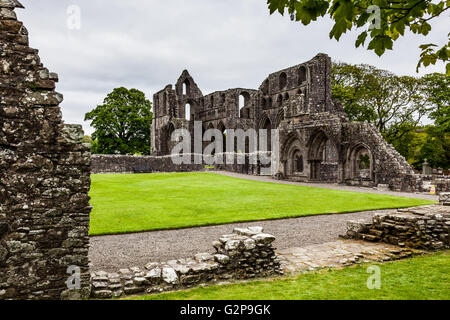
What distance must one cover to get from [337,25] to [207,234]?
659 centimetres

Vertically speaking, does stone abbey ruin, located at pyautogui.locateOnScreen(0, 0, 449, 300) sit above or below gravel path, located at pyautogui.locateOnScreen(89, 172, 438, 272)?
above

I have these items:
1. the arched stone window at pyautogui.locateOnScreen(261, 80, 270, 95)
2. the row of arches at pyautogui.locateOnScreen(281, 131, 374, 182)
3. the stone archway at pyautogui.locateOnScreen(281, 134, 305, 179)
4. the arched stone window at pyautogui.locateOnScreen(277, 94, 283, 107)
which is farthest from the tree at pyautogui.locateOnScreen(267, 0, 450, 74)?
the arched stone window at pyautogui.locateOnScreen(261, 80, 270, 95)

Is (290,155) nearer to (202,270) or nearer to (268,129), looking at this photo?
(268,129)

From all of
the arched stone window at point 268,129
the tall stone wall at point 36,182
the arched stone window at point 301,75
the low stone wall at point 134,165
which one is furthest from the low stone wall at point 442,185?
the arched stone window at point 268,129

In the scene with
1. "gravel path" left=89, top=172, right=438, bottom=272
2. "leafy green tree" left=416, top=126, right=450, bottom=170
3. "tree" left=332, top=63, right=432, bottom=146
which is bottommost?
"gravel path" left=89, top=172, right=438, bottom=272

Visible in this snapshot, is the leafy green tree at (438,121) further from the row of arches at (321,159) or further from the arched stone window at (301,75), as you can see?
the arched stone window at (301,75)

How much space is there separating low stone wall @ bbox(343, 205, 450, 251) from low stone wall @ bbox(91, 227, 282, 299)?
11.6 feet

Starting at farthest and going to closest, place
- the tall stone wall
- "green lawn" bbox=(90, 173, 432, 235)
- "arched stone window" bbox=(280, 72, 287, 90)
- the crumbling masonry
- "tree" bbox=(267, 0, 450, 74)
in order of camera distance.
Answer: "arched stone window" bbox=(280, 72, 287, 90) < the crumbling masonry < "green lawn" bbox=(90, 173, 432, 235) < the tall stone wall < "tree" bbox=(267, 0, 450, 74)

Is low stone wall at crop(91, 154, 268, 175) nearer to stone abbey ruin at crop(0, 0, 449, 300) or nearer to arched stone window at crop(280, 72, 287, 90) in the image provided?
arched stone window at crop(280, 72, 287, 90)

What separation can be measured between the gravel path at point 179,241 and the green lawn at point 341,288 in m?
1.99

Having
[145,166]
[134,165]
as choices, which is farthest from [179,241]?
[134,165]

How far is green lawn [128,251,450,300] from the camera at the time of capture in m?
4.43

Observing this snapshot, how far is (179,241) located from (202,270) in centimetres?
273

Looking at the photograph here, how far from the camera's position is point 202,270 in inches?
204
